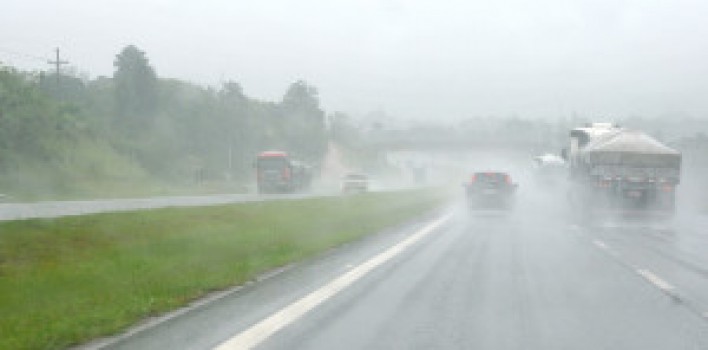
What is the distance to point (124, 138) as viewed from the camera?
280ft

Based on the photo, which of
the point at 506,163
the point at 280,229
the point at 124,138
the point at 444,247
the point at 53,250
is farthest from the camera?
the point at 506,163

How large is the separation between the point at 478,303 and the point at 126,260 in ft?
22.5

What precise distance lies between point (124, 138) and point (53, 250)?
70313mm

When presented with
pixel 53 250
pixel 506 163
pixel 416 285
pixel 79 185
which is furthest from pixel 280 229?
pixel 506 163

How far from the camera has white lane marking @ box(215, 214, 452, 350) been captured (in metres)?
8.78

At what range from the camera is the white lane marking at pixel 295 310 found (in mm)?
8781

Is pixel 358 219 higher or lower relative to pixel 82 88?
lower

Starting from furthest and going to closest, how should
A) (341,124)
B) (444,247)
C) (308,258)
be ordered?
(341,124) < (444,247) < (308,258)

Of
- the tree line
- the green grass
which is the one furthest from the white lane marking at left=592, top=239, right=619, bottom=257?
the tree line

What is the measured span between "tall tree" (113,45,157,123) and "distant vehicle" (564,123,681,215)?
59.5 meters

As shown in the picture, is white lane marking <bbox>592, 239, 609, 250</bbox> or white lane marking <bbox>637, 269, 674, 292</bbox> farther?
white lane marking <bbox>592, 239, 609, 250</bbox>

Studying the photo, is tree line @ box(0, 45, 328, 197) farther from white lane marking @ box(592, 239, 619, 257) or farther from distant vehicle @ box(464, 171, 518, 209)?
white lane marking @ box(592, 239, 619, 257)

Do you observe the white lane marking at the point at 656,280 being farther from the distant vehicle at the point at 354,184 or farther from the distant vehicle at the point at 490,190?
the distant vehicle at the point at 354,184

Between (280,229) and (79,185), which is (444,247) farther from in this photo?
(79,185)
